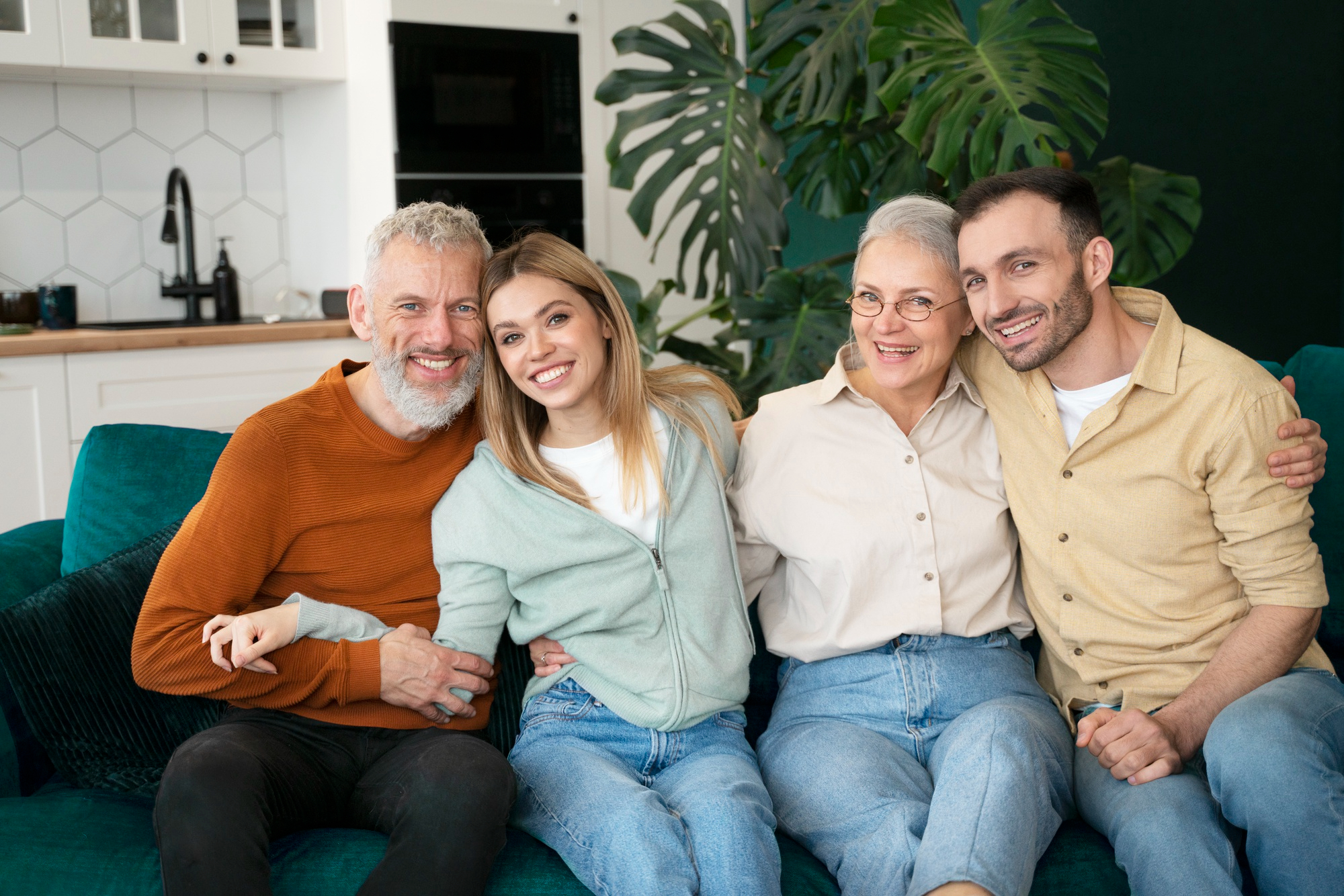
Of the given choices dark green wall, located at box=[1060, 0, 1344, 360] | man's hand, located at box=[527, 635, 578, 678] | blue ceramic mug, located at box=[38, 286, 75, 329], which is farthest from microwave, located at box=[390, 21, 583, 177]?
man's hand, located at box=[527, 635, 578, 678]

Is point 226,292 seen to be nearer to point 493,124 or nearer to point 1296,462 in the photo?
point 493,124

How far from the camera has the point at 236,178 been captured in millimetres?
4078

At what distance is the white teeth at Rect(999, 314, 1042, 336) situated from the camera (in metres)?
1.68

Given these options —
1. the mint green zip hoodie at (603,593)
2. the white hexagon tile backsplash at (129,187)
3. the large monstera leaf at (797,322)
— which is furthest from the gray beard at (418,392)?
the white hexagon tile backsplash at (129,187)

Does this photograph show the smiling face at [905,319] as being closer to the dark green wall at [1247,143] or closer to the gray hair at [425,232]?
the gray hair at [425,232]

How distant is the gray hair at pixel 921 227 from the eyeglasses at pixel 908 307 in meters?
0.07

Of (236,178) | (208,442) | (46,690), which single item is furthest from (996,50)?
(236,178)

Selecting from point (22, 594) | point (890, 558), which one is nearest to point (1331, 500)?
point (890, 558)

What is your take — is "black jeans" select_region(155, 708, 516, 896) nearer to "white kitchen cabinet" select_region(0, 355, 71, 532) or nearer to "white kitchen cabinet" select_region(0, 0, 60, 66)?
"white kitchen cabinet" select_region(0, 355, 71, 532)

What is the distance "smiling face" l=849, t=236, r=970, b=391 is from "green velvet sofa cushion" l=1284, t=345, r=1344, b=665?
0.76m

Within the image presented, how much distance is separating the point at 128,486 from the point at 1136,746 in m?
1.65

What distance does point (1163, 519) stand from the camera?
1655mm

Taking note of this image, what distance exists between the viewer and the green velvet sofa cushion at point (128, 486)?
1944 millimetres

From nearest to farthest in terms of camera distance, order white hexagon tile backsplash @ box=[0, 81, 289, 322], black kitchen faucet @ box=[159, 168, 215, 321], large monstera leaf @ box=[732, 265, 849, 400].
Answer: large monstera leaf @ box=[732, 265, 849, 400]
white hexagon tile backsplash @ box=[0, 81, 289, 322]
black kitchen faucet @ box=[159, 168, 215, 321]
